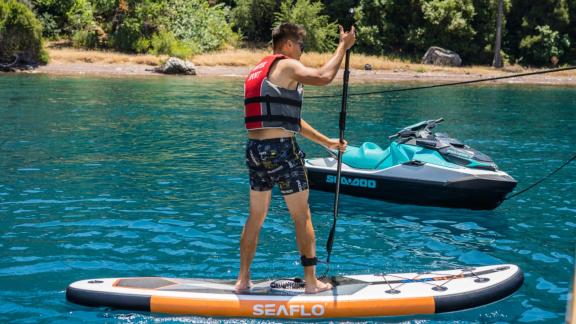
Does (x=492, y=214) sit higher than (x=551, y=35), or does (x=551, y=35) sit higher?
(x=551, y=35)

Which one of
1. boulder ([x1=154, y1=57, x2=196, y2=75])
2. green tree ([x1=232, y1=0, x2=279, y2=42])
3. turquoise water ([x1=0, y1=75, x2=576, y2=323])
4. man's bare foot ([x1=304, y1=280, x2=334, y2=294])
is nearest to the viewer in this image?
man's bare foot ([x1=304, y1=280, x2=334, y2=294])

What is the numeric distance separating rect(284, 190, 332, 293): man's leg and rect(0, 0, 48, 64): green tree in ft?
113

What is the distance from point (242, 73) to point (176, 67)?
12.3ft

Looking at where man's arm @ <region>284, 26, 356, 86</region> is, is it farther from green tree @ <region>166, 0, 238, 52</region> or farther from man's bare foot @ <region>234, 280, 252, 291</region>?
green tree @ <region>166, 0, 238, 52</region>

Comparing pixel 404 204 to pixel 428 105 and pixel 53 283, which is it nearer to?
pixel 53 283

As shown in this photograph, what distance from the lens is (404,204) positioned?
31.3 ft

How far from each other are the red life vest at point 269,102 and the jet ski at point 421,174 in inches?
166

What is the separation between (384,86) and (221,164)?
22.2 m

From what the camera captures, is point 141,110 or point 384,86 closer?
point 141,110

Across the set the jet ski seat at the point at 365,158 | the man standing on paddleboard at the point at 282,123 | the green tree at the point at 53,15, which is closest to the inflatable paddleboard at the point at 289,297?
the man standing on paddleboard at the point at 282,123

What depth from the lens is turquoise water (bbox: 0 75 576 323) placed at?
21.3ft

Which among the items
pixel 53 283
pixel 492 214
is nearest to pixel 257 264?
pixel 53 283

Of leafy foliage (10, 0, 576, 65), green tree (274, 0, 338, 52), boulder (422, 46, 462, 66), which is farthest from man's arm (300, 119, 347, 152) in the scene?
boulder (422, 46, 462, 66)

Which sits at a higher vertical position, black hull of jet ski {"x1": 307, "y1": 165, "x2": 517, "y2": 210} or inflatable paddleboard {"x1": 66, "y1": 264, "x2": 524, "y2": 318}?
black hull of jet ski {"x1": 307, "y1": 165, "x2": 517, "y2": 210}
